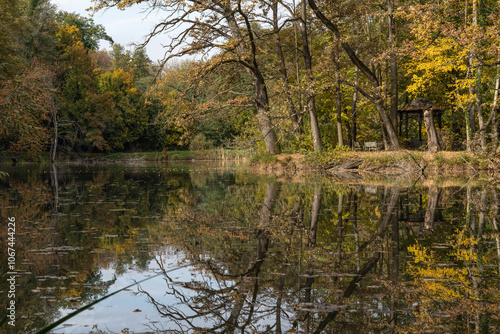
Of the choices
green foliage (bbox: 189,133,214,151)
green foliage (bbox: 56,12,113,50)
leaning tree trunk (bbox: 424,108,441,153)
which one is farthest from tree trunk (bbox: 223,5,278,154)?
green foliage (bbox: 56,12,113,50)

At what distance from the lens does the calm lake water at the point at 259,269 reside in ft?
10.9

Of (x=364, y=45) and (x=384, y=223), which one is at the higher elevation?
(x=364, y=45)

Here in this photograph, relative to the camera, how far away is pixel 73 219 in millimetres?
8281

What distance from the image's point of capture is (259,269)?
15.2 feet

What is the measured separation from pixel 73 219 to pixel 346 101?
2299 centimetres

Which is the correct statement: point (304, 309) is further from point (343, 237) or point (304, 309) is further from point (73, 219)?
point (73, 219)

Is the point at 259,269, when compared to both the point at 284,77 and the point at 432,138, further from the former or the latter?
the point at 284,77

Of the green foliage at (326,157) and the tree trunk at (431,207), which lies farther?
the green foliage at (326,157)

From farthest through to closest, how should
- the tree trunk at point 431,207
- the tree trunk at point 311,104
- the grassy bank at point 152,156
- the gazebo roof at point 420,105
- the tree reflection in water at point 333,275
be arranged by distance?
the grassy bank at point 152,156 < the gazebo roof at point 420,105 < the tree trunk at point 311,104 < the tree trunk at point 431,207 < the tree reflection in water at point 333,275

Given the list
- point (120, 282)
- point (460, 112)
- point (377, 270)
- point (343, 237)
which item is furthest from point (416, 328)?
point (460, 112)

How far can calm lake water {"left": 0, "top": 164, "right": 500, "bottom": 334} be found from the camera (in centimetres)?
332

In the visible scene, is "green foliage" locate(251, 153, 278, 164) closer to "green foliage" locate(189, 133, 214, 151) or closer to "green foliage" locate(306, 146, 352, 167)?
"green foliage" locate(306, 146, 352, 167)

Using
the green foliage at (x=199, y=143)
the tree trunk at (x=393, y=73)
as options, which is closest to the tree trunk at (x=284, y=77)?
the tree trunk at (x=393, y=73)

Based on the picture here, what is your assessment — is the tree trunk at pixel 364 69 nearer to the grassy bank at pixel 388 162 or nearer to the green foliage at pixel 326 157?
the grassy bank at pixel 388 162
